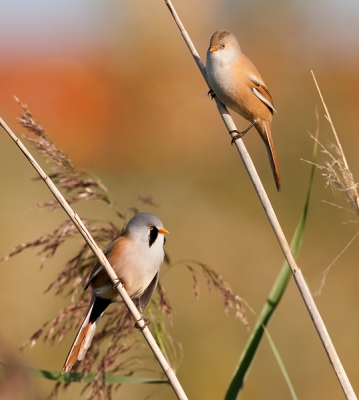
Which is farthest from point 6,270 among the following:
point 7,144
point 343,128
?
point 343,128

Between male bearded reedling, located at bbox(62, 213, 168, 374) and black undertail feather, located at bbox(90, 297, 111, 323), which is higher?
male bearded reedling, located at bbox(62, 213, 168, 374)

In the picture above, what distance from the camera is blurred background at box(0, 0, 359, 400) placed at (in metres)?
4.86

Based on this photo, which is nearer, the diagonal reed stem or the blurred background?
the diagonal reed stem

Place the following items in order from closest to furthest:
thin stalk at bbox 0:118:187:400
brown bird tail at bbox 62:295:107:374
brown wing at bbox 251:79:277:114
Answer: thin stalk at bbox 0:118:187:400 → brown bird tail at bbox 62:295:107:374 → brown wing at bbox 251:79:277:114

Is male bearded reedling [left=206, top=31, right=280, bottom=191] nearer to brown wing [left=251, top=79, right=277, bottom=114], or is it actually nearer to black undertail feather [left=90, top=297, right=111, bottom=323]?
brown wing [left=251, top=79, right=277, bottom=114]

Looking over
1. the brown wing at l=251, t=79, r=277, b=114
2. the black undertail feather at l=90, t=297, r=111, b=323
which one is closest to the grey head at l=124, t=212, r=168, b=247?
the black undertail feather at l=90, t=297, r=111, b=323

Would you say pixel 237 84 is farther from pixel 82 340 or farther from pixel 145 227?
pixel 82 340

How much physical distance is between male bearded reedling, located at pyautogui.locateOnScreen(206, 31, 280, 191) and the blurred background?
64.4 inches

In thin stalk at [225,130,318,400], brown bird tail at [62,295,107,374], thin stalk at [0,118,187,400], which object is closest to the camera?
thin stalk at [0,118,187,400]

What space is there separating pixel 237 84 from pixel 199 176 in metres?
4.39

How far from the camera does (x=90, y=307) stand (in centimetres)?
259

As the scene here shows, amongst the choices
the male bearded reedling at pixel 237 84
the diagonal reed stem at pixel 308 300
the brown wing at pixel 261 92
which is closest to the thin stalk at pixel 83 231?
the diagonal reed stem at pixel 308 300

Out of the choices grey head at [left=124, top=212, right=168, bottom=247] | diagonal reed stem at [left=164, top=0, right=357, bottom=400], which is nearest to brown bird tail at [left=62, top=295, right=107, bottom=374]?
grey head at [left=124, top=212, right=168, bottom=247]

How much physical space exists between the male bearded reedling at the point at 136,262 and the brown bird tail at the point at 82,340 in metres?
0.04
